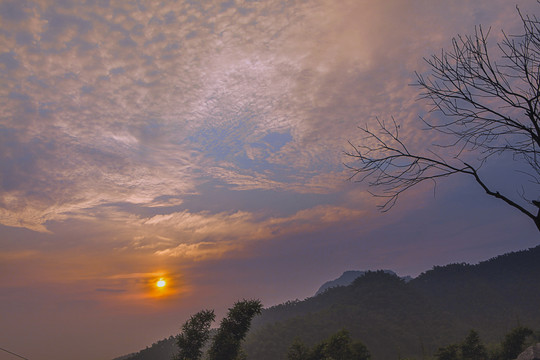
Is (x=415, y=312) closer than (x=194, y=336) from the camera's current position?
No

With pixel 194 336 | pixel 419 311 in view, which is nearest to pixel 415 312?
pixel 419 311

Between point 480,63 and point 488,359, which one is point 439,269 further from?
point 480,63

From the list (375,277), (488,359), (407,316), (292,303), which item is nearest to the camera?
(488,359)

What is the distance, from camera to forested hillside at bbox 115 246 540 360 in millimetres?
98438

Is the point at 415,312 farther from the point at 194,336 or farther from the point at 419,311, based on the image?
the point at 194,336

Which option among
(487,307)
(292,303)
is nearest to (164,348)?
(292,303)

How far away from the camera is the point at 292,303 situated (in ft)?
583

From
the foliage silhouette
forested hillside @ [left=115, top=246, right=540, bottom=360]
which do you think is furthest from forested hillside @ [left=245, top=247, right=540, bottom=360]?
the foliage silhouette

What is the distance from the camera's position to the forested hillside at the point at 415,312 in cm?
9844

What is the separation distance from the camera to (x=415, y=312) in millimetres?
122875

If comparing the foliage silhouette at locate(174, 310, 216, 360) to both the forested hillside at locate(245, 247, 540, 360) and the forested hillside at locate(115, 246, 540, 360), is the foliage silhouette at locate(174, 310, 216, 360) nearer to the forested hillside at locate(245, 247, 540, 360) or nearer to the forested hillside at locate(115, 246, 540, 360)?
the forested hillside at locate(115, 246, 540, 360)

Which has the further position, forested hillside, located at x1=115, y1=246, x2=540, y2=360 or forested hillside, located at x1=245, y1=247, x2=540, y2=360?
forested hillside, located at x1=245, y1=247, x2=540, y2=360

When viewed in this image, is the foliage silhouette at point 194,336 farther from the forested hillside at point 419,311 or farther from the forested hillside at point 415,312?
the forested hillside at point 419,311

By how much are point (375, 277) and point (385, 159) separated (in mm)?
162559
